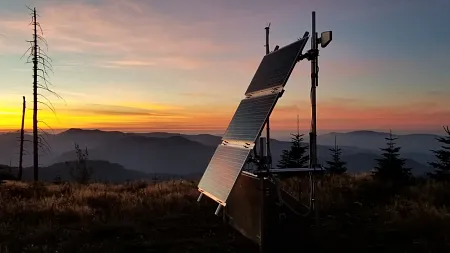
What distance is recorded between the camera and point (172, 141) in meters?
196

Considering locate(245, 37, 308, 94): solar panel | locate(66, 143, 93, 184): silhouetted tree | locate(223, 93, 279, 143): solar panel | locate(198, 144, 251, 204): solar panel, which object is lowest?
locate(66, 143, 93, 184): silhouetted tree

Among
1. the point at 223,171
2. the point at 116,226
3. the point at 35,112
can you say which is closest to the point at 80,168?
the point at 35,112

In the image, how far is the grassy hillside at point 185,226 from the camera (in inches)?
348

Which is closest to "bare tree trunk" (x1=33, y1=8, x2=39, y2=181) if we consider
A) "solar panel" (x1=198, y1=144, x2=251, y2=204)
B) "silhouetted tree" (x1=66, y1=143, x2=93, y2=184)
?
"silhouetted tree" (x1=66, y1=143, x2=93, y2=184)

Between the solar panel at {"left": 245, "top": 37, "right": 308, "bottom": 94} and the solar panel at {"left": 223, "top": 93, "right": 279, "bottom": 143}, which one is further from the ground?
the solar panel at {"left": 245, "top": 37, "right": 308, "bottom": 94}

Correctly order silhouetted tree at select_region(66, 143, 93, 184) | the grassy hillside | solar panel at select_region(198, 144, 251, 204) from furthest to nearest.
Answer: silhouetted tree at select_region(66, 143, 93, 184)
the grassy hillside
solar panel at select_region(198, 144, 251, 204)

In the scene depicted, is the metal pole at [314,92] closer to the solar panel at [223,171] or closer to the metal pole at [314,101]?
the metal pole at [314,101]

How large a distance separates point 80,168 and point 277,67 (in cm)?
2278

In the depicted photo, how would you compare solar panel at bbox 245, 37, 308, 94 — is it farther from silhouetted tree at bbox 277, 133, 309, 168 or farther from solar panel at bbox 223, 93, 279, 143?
silhouetted tree at bbox 277, 133, 309, 168

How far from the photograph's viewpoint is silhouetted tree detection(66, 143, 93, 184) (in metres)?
28.1

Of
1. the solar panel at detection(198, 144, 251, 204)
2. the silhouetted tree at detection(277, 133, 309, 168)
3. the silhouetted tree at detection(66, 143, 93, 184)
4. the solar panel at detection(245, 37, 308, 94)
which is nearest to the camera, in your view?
the solar panel at detection(198, 144, 251, 204)

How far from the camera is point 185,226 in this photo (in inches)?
423

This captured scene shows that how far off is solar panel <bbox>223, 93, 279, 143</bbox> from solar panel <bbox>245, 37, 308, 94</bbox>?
0.90ft

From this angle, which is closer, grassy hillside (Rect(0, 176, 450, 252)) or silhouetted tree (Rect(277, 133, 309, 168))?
grassy hillside (Rect(0, 176, 450, 252))
